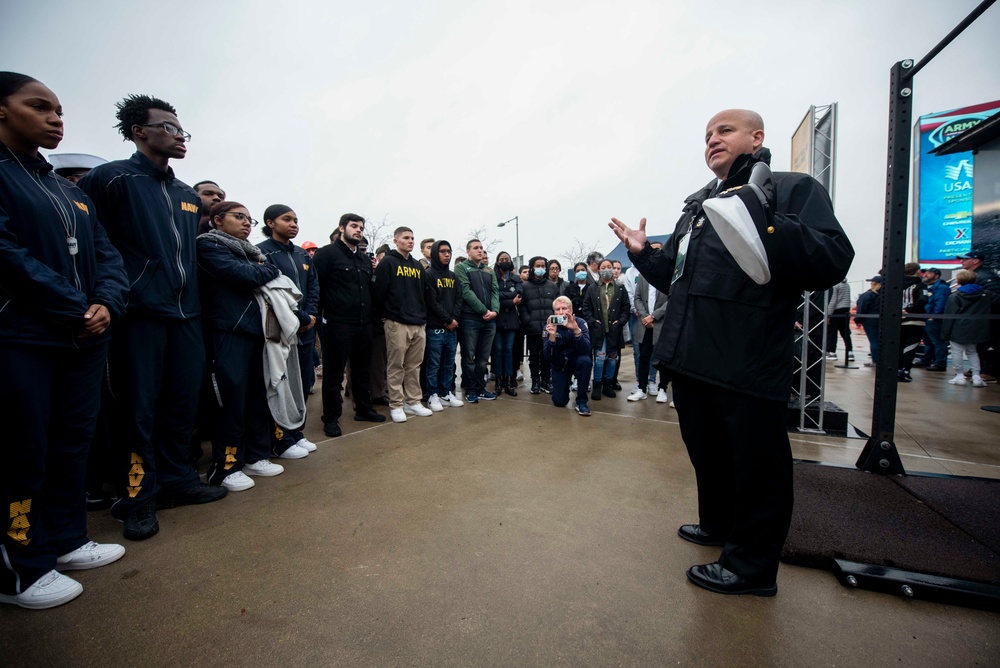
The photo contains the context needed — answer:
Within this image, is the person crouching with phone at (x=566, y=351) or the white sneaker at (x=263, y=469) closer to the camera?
the white sneaker at (x=263, y=469)

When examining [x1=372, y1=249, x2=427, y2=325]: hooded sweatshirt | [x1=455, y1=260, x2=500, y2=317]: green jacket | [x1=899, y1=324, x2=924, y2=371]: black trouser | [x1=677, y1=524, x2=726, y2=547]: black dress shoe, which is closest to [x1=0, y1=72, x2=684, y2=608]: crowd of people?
[x1=372, y1=249, x2=427, y2=325]: hooded sweatshirt

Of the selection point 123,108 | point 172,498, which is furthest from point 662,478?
point 123,108

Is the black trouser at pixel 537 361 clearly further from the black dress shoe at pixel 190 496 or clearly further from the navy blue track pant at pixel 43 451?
the navy blue track pant at pixel 43 451

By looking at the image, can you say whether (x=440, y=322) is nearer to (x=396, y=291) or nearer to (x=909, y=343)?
(x=396, y=291)

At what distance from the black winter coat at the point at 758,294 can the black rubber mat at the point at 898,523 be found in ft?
3.09

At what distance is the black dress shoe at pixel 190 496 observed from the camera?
2.53m

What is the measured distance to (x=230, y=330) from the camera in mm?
2799

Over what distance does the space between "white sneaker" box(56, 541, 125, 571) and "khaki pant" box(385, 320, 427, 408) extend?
271 cm

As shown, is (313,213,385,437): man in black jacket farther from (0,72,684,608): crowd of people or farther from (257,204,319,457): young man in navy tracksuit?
(257,204,319,457): young man in navy tracksuit

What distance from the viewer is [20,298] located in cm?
169

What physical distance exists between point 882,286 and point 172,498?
4825 millimetres

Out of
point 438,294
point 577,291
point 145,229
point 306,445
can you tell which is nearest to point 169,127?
point 145,229

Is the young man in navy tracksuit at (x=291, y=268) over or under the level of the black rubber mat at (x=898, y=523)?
over

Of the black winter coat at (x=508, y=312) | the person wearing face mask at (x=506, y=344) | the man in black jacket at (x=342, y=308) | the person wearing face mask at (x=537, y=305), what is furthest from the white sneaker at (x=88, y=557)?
the person wearing face mask at (x=537, y=305)
